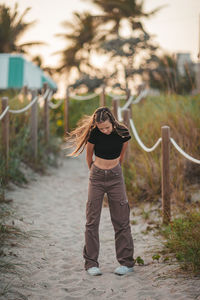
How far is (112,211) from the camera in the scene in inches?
137

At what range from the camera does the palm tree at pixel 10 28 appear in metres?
25.4

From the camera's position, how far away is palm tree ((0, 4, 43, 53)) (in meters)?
25.4

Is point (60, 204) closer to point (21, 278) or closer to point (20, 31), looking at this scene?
point (21, 278)

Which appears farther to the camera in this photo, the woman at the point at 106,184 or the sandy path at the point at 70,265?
the woman at the point at 106,184

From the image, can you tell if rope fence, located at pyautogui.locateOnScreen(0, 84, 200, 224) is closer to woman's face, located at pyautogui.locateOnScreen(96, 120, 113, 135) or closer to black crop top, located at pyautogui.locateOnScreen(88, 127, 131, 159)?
black crop top, located at pyautogui.locateOnScreen(88, 127, 131, 159)

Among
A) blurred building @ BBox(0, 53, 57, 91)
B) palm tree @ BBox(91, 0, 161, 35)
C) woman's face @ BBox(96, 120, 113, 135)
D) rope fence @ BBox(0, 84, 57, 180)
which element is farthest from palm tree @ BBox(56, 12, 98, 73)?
woman's face @ BBox(96, 120, 113, 135)

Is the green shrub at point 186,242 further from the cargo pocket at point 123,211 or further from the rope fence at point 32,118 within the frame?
the rope fence at point 32,118

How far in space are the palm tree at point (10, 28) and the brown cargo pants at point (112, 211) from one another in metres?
24.1

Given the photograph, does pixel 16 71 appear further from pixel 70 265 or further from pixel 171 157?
pixel 70 265

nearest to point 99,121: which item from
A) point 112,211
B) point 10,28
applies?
point 112,211

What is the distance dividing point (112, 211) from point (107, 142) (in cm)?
59

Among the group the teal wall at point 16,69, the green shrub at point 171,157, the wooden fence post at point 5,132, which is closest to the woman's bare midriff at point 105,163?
the green shrub at point 171,157

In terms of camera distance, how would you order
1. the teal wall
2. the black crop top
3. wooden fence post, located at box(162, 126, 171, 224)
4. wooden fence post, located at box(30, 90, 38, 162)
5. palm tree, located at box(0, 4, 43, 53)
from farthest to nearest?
palm tree, located at box(0, 4, 43, 53), the teal wall, wooden fence post, located at box(30, 90, 38, 162), wooden fence post, located at box(162, 126, 171, 224), the black crop top

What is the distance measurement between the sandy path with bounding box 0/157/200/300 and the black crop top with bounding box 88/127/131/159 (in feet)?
3.32
